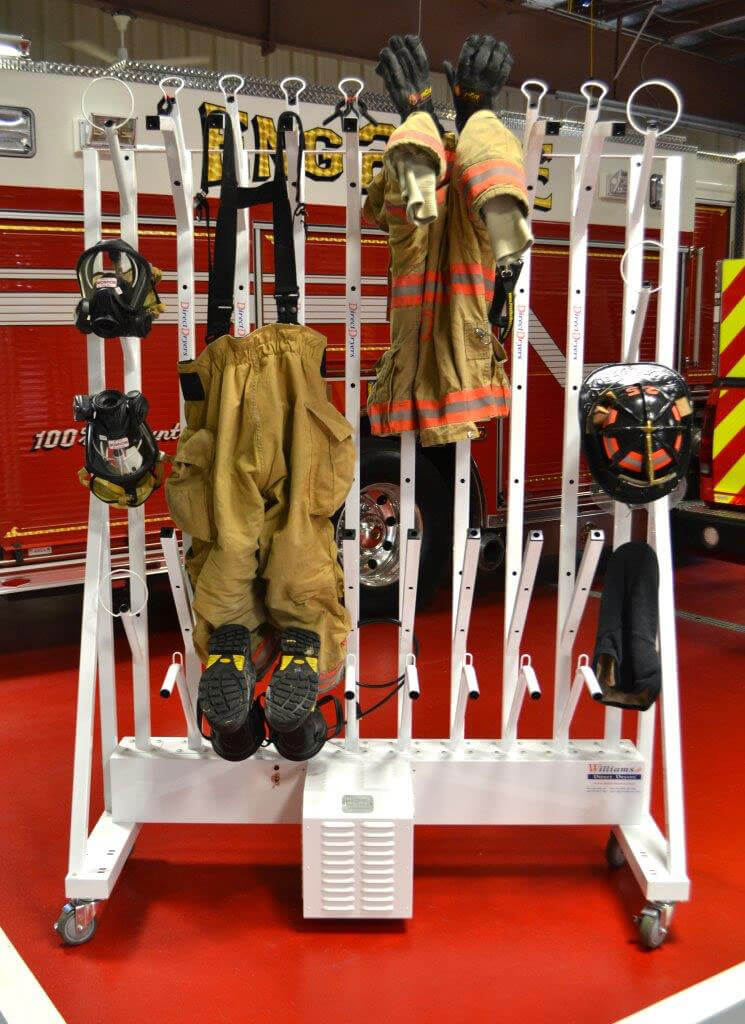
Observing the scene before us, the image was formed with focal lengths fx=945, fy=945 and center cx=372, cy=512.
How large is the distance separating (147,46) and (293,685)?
8.38m

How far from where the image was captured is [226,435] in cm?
245

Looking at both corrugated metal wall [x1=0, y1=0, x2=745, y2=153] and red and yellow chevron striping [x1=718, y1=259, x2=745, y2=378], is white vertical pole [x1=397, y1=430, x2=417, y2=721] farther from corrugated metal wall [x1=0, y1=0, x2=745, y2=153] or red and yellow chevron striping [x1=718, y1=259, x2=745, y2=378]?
corrugated metal wall [x1=0, y1=0, x2=745, y2=153]

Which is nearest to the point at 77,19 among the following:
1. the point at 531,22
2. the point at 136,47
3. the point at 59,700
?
the point at 136,47

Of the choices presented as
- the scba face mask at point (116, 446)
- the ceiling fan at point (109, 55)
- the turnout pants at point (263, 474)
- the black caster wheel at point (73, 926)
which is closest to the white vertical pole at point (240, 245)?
the turnout pants at point (263, 474)

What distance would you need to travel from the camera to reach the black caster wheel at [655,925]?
2.48 metres

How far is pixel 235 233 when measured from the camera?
249cm

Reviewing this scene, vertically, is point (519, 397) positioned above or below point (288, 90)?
below

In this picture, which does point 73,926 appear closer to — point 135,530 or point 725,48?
point 135,530

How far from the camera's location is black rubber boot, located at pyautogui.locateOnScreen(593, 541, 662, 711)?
253 centimetres

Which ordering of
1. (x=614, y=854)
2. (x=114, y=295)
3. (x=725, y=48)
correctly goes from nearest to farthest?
(x=114, y=295) < (x=614, y=854) < (x=725, y=48)

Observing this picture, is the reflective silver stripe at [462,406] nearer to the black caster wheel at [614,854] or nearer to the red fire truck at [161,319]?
the red fire truck at [161,319]

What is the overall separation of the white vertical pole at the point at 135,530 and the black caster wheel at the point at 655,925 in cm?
148

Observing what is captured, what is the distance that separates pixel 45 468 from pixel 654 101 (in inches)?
334

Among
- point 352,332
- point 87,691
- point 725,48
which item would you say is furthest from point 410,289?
point 725,48
